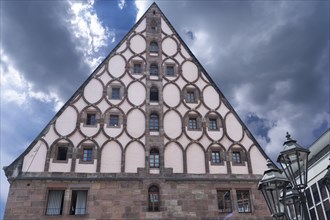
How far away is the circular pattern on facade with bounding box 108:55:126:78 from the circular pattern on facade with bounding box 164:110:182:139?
345cm

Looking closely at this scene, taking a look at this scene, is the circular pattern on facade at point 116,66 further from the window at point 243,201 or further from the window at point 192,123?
the window at point 243,201

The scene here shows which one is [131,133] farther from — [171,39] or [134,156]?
[171,39]

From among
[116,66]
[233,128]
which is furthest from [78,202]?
[233,128]

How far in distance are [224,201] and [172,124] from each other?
4454 millimetres

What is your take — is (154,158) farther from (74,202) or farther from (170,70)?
(170,70)

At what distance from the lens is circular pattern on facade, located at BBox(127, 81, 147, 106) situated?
17.6 metres

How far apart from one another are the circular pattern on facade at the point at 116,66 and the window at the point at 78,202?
6370mm

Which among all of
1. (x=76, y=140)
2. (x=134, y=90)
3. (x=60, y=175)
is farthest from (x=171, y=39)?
(x=60, y=175)

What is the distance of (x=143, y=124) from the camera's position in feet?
55.5

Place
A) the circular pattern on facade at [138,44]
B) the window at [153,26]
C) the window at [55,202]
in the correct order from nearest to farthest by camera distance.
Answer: the window at [55,202]
the circular pattern on facade at [138,44]
the window at [153,26]

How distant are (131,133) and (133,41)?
5935 millimetres

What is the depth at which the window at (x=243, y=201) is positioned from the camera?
15805 millimetres

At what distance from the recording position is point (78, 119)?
16531 millimetres

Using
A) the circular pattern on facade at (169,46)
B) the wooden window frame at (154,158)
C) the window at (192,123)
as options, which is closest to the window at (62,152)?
the wooden window frame at (154,158)
